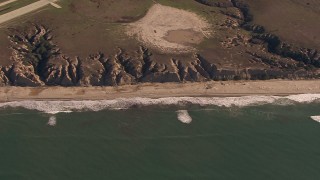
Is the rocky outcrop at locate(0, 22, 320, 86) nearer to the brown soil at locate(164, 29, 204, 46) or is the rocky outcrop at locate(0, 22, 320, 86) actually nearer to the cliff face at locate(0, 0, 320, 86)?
the cliff face at locate(0, 0, 320, 86)

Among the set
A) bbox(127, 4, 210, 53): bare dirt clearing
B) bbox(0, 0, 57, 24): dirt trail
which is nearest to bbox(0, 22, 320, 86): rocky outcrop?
bbox(127, 4, 210, 53): bare dirt clearing

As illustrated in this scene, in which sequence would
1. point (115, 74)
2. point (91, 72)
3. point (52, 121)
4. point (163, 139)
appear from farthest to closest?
point (115, 74) → point (91, 72) → point (52, 121) → point (163, 139)

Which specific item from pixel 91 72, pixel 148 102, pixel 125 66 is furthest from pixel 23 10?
pixel 148 102

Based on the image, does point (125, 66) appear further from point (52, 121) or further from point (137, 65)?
point (52, 121)

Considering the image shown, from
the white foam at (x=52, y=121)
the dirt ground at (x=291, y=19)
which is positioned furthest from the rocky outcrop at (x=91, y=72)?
the dirt ground at (x=291, y=19)

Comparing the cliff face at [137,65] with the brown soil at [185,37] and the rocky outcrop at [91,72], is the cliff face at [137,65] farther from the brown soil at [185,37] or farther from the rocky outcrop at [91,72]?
the brown soil at [185,37]

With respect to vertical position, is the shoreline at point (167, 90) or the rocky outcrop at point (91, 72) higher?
the rocky outcrop at point (91, 72)

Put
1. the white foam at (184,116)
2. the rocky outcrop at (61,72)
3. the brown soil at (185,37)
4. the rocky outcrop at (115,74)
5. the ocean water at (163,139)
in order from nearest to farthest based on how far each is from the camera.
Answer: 1. the ocean water at (163,139)
2. the white foam at (184,116)
3. the rocky outcrop at (61,72)
4. the rocky outcrop at (115,74)
5. the brown soil at (185,37)
